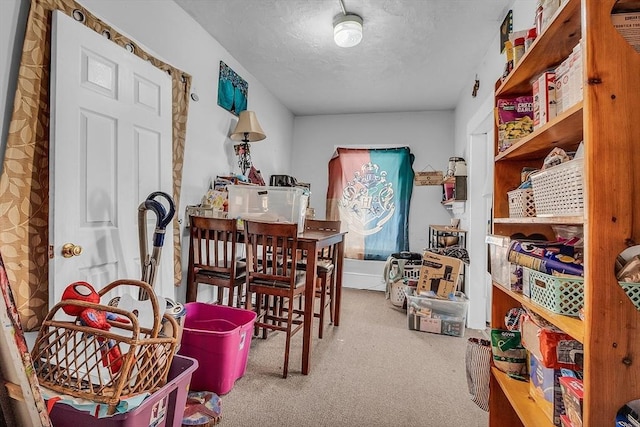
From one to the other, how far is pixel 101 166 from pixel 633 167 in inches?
79.8

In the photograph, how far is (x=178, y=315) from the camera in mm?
1406

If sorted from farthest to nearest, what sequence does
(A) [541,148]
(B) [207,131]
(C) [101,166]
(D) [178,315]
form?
(B) [207,131], (C) [101,166], (D) [178,315], (A) [541,148]

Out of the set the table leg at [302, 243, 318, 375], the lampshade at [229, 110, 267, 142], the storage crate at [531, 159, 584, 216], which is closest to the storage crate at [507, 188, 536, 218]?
the storage crate at [531, 159, 584, 216]

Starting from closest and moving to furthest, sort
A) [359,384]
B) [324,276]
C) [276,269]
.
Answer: [359,384]
[276,269]
[324,276]

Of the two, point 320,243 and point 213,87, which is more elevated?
point 213,87

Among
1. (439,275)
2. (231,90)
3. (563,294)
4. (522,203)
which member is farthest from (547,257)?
(231,90)

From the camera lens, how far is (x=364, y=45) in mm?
2664

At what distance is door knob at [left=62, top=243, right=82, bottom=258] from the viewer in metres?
1.39

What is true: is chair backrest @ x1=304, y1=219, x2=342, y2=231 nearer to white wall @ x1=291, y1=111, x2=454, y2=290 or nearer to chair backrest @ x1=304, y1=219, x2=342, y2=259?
chair backrest @ x1=304, y1=219, x2=342, y2=259

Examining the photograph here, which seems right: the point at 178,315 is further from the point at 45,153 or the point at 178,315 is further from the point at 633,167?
the point at 633,167

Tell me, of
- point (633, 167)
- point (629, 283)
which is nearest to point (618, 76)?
point (633, 167)

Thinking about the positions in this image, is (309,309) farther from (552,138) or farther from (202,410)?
(552,138)

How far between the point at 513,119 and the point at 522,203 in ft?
1.31

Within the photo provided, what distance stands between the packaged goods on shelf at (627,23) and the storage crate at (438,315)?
2.45 metres
